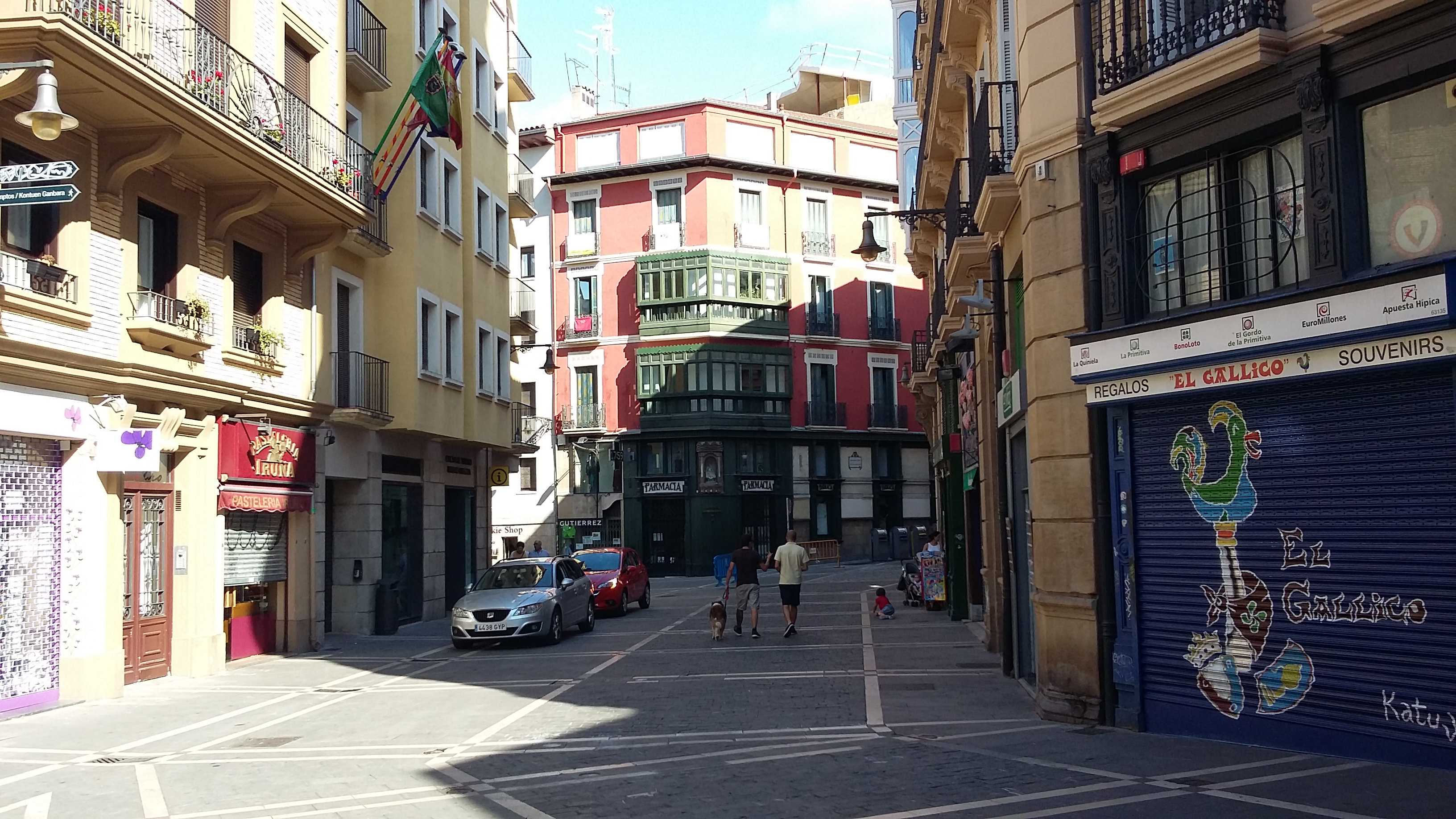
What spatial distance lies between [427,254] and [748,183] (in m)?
27.7

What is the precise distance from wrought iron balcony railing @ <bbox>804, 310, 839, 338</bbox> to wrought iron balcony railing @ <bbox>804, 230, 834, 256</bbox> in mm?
2568

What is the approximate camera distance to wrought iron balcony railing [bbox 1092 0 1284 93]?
10.1 meters

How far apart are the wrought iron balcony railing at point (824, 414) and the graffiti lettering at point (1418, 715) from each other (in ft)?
145

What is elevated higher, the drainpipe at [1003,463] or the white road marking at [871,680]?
the drainpipe at [1003,463]

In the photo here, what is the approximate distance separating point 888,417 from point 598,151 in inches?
697

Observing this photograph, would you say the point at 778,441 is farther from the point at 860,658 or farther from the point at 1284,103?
the point at 1284,103

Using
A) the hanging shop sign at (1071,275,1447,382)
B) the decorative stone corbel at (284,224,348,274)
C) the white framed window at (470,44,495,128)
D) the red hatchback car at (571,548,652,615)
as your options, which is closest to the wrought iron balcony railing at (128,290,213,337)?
the decorative stone corbel at (284,224,348,274)

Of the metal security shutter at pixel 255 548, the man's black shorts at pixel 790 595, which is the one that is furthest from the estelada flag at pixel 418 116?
the man's black shorts at pixel 790 595

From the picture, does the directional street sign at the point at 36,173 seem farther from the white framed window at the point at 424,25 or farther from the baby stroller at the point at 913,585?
the baby stroller at the point at 913,585

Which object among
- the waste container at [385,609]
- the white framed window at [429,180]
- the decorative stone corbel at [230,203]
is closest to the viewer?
the decorative stone corbel at [230,203]

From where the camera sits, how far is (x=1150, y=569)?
1135 centimetres

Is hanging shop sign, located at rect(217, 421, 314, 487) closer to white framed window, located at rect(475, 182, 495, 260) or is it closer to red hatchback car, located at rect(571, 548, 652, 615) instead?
red hatchback car, located at rect(571, 548, 652, 615)

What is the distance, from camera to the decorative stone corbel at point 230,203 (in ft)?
62.1

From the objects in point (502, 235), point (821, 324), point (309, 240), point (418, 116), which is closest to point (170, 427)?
point (309, 240)
